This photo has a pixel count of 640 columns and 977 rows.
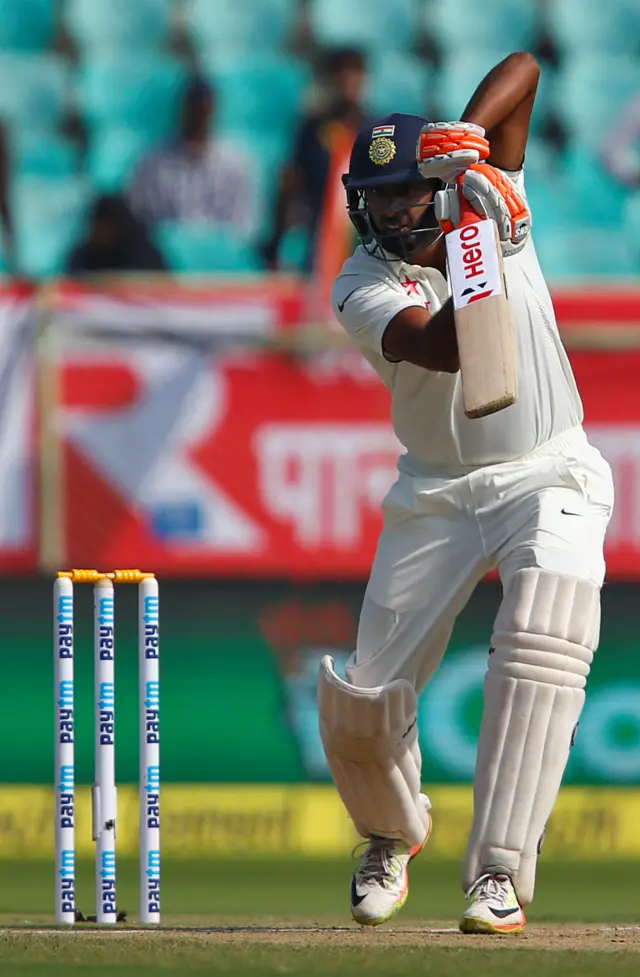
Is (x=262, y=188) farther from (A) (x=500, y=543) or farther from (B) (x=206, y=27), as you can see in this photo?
(A) (x=500, y=543)

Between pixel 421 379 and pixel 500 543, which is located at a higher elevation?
pixel 421 379

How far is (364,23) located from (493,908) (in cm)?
533

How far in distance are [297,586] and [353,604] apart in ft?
0.68

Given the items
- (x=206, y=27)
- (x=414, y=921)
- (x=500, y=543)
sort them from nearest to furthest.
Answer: (x=500, y=543), (x=414, y=921), (x=206, y=27)

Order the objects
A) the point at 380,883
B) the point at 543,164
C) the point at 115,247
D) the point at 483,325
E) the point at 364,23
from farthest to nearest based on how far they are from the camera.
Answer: the point at 364,23
the point at 543,164
the point at 115,247
the point at 380,883
the point at 483,325

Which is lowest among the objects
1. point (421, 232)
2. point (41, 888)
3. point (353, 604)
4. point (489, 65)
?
point (41, 888)

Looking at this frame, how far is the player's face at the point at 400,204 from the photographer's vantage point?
12.8 ft

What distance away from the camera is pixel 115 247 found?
7344 millimetres

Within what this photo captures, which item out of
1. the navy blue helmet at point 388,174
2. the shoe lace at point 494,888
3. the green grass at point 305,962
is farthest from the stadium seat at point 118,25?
the green grass at point 305,962

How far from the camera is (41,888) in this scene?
217 inches

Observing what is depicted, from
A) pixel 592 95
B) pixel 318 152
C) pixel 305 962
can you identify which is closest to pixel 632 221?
pixel 592 95

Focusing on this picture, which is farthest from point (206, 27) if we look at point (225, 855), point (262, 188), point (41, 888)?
point (41, 888)

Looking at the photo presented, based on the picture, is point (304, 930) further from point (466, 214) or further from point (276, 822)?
point (276, 822)

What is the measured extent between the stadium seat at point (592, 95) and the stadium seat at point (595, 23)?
0.17 meters
